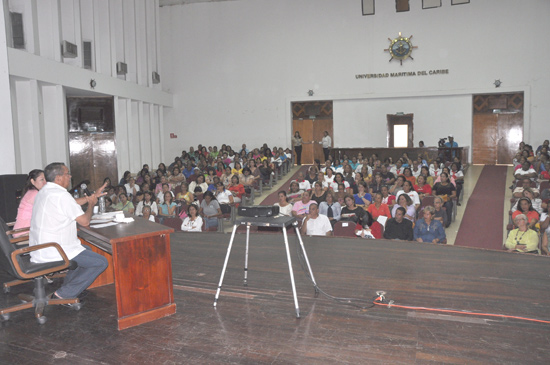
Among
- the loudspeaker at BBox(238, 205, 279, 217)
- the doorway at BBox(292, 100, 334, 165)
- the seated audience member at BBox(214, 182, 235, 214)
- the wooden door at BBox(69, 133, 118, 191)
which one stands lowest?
the seated audience member at BBox(214, 182, 235, 214)

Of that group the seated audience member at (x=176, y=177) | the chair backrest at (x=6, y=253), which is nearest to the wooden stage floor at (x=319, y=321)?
the chair backrest at (x=6, y=253)

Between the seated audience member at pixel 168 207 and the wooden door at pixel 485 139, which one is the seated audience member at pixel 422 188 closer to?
the seated audience member at pixel 168 207

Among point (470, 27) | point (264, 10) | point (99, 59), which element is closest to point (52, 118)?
point (99, 59)

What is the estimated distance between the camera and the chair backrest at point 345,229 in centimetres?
668

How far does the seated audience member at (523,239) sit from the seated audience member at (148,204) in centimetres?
588

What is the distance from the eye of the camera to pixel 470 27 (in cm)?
1527

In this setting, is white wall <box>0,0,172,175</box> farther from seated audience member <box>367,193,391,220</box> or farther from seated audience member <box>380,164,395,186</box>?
seated audience member <box>380,164,395,186</box>

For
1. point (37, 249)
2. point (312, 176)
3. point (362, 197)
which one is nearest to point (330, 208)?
point (362, 197)

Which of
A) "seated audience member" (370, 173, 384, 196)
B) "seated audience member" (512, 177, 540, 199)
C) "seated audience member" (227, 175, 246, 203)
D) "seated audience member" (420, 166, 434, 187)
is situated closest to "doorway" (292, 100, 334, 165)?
"seated audience member" (370, 173, 384, 196)

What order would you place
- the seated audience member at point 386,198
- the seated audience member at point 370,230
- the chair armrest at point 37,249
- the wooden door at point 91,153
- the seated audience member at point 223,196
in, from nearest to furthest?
the chair armrest at point 37,249
the seated audience member at point 370,230
the seated audience member at point 386,198
the seated audience member at point 223,196
the wooden door at point 91,153

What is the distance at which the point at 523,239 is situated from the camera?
5.82 m

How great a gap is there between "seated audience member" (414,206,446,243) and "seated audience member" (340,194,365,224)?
3.49 feet

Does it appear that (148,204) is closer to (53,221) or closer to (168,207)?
(168,207)

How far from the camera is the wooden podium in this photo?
3357mm
